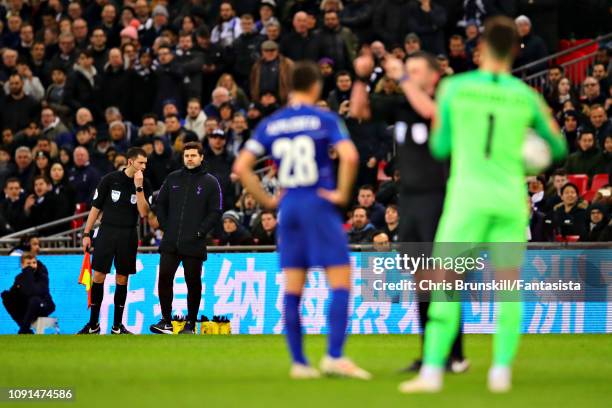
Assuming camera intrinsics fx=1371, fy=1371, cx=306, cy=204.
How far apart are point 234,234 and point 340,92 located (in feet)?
10.6

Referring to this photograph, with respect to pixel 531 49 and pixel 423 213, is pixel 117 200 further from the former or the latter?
pixel 531 49

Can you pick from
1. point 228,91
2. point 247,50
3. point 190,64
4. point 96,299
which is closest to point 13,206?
point 190,64

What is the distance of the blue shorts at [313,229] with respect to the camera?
9445mm

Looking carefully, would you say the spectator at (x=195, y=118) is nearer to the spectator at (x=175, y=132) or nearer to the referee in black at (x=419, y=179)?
the spectator at (x=175, y=132)

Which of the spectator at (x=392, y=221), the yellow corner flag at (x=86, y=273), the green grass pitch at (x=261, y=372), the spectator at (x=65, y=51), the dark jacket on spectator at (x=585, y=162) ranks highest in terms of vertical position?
the spectator at (x=65, y=51)

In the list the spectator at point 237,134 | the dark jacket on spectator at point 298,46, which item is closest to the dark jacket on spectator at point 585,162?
the dark jacket on spectator at point 298,46

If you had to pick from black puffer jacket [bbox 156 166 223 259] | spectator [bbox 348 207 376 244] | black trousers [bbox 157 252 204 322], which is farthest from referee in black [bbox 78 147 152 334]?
spectator [bbox 348 207 376 244]

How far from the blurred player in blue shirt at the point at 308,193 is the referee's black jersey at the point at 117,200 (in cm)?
763

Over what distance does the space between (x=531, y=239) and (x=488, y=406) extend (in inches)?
434

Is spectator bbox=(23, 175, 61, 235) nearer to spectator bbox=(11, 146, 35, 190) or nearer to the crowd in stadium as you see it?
the crowd in stadium

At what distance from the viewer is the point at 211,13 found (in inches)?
1025

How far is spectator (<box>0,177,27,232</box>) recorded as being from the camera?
75.7 ft

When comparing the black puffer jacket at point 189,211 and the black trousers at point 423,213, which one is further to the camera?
the black puffer jacket at point 189,211

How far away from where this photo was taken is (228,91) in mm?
23438
